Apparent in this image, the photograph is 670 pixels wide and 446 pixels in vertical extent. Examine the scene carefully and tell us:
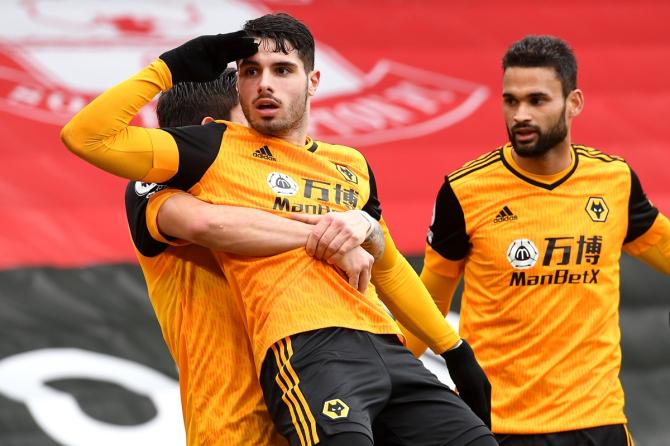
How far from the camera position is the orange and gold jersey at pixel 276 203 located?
3316 mm

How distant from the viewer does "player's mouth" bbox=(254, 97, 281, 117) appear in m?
3.53

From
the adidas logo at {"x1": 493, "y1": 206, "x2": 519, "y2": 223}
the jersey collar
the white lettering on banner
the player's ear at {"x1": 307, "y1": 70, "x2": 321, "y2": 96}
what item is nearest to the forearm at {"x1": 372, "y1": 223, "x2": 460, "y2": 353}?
the player's ear at {"x1": 307, "y1": 70, "x2": 321, "y2": 96}

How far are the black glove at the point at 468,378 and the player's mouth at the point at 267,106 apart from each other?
908 millimetres

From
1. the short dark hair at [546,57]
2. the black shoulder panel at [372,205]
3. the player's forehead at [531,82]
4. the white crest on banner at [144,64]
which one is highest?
the white crest on banner at [144,64]

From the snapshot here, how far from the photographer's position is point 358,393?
10.4ft

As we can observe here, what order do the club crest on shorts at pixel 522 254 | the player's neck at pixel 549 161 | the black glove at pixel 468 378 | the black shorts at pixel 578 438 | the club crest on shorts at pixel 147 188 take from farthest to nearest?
1. the player's neck at pixel 549 161
2. the club crest on shorts at pixel 522 254
3. the black shorts at pixel 578 438
4. the black glove at pixel 468 378
5. the club crest on shorts at pixel 147 188

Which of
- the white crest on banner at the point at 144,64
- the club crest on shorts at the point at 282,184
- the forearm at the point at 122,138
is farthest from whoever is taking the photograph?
the white crest on banner at the point at 144,64

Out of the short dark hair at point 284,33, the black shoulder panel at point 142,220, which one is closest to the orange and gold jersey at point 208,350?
the black shoulder panel at point 142,220

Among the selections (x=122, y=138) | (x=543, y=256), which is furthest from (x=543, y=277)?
(x=122, y=138)

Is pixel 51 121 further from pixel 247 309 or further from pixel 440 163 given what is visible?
pixel 247 309

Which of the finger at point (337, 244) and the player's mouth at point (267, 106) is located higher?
the player's mouth at point (267, 106)

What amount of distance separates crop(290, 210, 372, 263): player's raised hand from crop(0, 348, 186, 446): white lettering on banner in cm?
241

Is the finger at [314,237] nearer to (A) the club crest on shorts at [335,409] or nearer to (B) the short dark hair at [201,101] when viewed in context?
(A) the club crest on shorts at [335,409]

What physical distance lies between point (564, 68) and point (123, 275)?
2.42 meters
